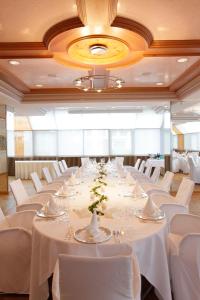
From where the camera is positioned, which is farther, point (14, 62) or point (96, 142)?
point (96, 142)

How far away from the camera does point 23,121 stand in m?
12.0

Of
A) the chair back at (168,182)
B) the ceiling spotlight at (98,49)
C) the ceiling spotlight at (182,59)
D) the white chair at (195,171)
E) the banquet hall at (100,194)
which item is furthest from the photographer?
the white chair at (195,171)

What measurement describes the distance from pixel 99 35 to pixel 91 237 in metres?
2.38

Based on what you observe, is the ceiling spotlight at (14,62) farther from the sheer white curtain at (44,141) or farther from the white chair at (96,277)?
Answer: the sheer white curtain at (44,141)

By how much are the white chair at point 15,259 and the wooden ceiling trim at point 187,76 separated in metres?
3.94

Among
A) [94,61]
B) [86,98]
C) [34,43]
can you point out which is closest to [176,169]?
[86,98]

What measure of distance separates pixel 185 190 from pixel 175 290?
1765 millimetres

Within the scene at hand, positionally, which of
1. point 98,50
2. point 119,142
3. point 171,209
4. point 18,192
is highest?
point 98,50

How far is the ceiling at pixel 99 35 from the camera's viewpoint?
2561mm

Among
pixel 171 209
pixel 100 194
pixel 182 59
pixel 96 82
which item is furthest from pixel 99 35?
pixel 171 209

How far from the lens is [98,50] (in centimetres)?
342

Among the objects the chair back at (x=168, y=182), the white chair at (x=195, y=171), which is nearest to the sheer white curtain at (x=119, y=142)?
the white chair at (x=195, y=171)

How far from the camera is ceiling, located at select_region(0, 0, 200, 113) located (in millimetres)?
2561

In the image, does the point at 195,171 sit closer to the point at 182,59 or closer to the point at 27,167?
the point at 182,59
